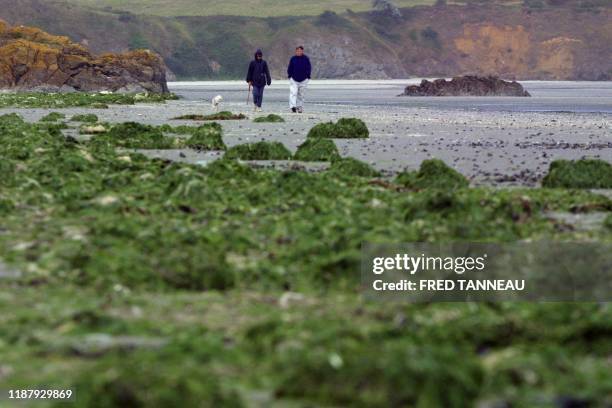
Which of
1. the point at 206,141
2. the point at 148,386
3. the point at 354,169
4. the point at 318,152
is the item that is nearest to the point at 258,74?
the point at 206,141

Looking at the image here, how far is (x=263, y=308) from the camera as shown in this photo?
752cm

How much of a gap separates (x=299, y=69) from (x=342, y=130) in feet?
43.9

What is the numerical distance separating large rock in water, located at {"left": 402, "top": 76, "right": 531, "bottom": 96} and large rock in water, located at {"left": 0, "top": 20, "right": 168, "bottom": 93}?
72.7 ft

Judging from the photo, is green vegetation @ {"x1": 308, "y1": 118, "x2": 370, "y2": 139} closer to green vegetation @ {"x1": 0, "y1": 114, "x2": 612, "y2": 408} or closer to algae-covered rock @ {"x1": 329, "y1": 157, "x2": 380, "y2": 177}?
algae-covered rock @ {"x1": 329, "y1": 157, "x2": 380, "y2": 177}

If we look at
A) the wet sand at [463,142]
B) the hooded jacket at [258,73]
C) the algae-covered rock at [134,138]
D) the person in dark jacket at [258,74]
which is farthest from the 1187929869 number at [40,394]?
the hooded jacket at [258,73]

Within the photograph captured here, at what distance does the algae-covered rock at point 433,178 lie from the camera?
14.1m

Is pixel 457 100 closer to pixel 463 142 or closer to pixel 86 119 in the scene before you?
pixel 86 119

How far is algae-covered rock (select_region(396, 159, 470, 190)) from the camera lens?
1411cm

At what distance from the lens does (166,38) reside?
647ft

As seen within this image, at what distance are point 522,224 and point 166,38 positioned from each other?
190588mm

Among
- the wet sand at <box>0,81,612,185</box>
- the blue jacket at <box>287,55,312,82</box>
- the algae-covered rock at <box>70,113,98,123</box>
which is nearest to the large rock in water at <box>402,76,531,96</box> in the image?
the blue jacket at <box>287,55,312,82</box>

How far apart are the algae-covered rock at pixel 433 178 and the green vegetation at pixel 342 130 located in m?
10.0

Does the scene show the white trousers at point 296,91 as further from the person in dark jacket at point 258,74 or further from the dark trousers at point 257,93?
the dark trousers at point 257,93

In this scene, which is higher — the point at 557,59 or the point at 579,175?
the point at 579,175
